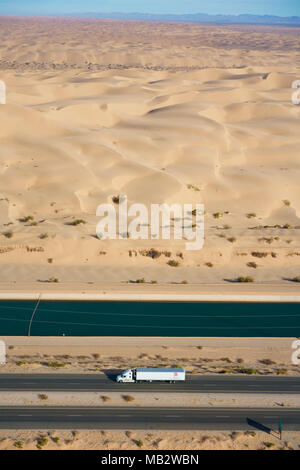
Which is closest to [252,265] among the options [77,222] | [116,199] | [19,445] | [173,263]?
[173,263]

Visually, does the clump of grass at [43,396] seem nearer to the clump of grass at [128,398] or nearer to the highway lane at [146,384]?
the highway lane at [146,384]

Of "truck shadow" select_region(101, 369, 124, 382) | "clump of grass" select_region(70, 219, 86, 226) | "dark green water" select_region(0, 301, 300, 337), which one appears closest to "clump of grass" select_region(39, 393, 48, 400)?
"truck shadow" select_region(101, 369, 124, 382)

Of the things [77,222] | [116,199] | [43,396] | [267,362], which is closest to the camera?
[43,396]

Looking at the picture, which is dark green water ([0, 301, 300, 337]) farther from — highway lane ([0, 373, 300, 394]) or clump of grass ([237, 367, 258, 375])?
highway lane ([0, 373, 300, 394])

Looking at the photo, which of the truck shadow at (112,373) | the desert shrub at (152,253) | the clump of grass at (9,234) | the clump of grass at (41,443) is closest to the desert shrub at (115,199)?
the desert shrub at (152,253)

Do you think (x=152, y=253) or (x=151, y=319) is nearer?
(x=151, y=319)

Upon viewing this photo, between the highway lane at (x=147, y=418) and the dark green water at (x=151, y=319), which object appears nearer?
the highway lane at (x=147, y=418)

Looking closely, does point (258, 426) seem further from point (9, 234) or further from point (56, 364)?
point (9, 234)
